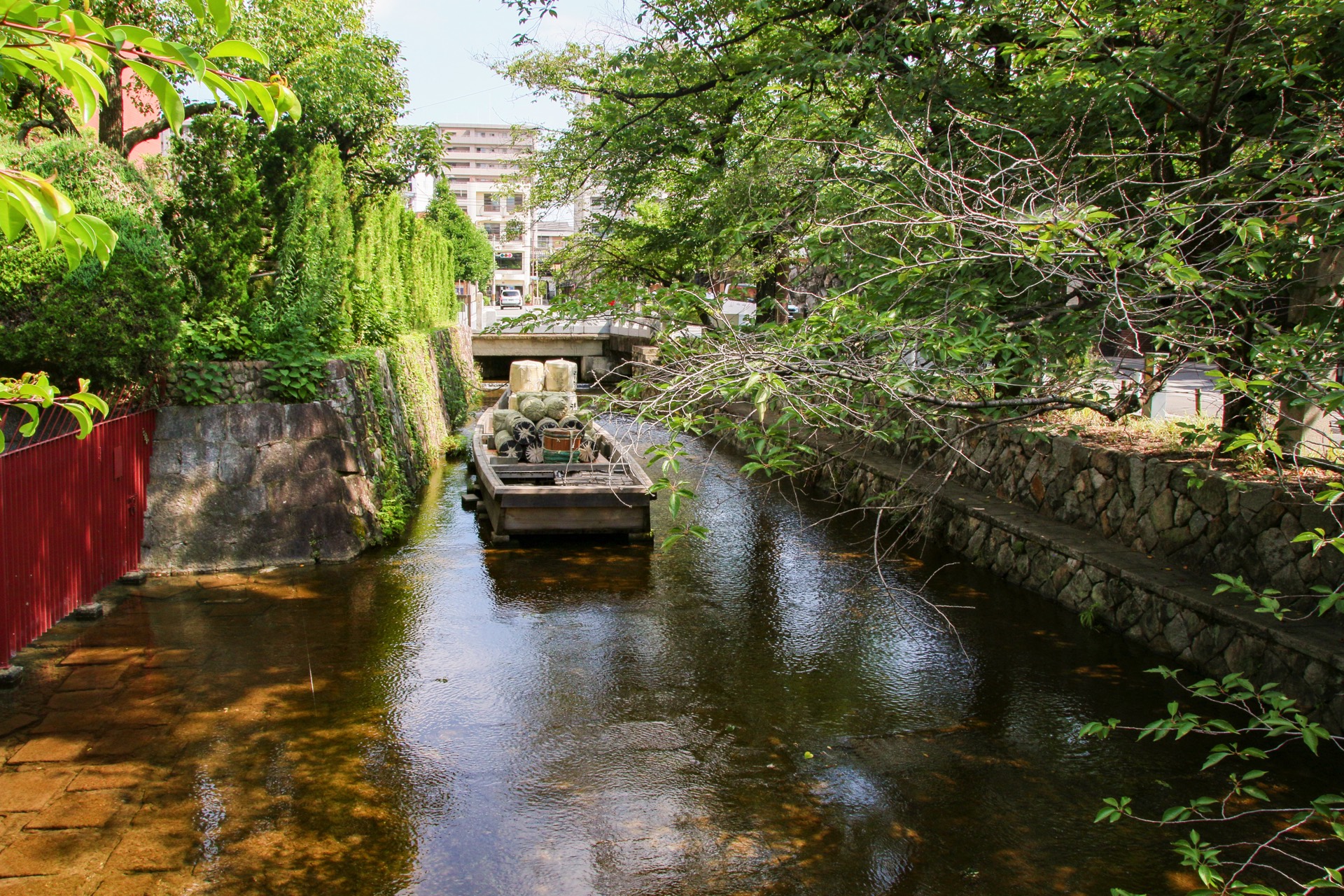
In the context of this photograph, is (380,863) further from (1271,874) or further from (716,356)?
(1271,874)

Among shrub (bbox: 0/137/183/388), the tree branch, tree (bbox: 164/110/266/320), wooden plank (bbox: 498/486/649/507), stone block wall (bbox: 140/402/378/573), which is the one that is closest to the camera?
shrub (bbox: 0/137/183/388)

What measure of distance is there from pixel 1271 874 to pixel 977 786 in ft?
4.82

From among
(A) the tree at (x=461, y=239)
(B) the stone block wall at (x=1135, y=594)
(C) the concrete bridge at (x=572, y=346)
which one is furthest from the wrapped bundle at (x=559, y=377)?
(A) the tree at (x=461, y=239)

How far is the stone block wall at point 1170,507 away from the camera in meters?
6.61

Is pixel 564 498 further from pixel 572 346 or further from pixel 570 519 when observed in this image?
pixel 572 346

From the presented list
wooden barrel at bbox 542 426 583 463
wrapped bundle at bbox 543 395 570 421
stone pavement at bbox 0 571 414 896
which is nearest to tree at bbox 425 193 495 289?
wrapped bundle at bbox 543 395 570 421

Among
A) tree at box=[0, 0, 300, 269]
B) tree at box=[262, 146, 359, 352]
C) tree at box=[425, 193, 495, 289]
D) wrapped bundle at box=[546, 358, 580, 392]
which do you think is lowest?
wrapped bundle at box=[546, 358, 580, 392]

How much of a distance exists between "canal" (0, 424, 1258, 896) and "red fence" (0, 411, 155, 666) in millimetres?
347

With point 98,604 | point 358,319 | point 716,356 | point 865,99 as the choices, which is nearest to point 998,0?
point 865,99

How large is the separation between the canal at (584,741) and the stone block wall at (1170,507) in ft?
3.29

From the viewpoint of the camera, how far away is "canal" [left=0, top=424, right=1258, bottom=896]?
469 centimetres

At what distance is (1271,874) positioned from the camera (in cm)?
460

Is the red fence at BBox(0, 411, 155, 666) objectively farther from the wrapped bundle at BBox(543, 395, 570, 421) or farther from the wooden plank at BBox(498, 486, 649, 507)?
the wrapped bundle at BBox(543, 395, 570, 421)

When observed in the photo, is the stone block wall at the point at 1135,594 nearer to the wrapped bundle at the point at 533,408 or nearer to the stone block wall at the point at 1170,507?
the stone block wall at the point at 1170,507
